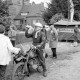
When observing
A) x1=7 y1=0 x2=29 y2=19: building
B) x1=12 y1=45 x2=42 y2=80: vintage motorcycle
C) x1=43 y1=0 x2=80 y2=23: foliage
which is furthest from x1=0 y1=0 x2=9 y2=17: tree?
x1=7 y1=0 x2=29 y2=19: building

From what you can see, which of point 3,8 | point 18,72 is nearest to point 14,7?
point 3,8

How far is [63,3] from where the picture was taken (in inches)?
1109

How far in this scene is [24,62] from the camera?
5496 mm

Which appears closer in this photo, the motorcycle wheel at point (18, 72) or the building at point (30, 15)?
the motorcycle wheel at point (18, 72)

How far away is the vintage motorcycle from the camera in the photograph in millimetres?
5215

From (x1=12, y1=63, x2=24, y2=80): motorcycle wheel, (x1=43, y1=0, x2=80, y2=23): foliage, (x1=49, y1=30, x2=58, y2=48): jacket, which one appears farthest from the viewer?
(x1=43, y1=0, x2=80, y2=23): foliage

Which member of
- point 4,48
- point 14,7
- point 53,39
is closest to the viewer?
point 4,48

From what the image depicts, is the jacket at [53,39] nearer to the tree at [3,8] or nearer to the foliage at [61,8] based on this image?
the foliage at [61,8]

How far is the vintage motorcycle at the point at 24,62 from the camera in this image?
5.21 m

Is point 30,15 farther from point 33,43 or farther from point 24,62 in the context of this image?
point 24,62

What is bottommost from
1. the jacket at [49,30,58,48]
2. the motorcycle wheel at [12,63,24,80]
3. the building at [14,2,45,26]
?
the motorcycle wheel at [12,63,24,80]

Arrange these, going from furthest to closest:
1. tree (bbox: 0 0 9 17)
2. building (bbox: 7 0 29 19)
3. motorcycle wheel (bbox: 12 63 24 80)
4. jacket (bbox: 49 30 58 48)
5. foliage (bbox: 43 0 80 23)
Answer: building (bbox: 7 0 29 19) → tree (bbox: 0 0 9 17) → foliage (bbox: 43 0 80 23) → jacket (bbox: 49 30 58 48) → motorcycle wheel (bbox: 12 63 24 80)

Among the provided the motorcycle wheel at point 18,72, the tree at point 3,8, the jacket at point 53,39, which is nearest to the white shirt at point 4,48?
the motorcycle wheel at point 18,72

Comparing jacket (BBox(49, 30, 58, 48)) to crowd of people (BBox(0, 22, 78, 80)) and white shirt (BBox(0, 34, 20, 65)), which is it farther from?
white shirt (BBox(0, 34, 20, 65))
